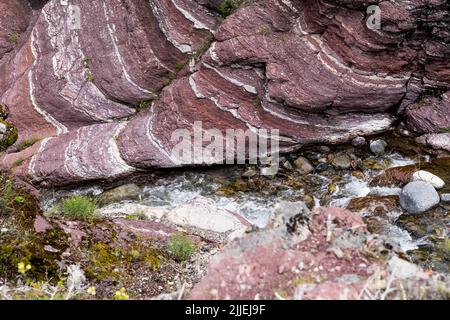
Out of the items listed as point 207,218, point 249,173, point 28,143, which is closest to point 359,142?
point 249,173

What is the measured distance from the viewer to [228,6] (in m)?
11.0

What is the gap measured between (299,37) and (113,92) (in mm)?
4857

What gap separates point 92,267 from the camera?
20.9ft

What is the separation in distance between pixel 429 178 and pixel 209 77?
5263 mm

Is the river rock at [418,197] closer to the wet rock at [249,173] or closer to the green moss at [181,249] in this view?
the wet rock at [249,173]

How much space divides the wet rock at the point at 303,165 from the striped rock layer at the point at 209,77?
0.38m

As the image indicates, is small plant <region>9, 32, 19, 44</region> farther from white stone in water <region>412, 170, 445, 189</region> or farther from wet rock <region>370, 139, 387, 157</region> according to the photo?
white stone in water <region>412, 170, 445, 189</region>

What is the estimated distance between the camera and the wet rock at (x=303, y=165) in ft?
34.2

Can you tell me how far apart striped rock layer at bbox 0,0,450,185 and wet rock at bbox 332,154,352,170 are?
0.51 m

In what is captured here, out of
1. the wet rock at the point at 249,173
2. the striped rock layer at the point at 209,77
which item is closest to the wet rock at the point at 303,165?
the striped rock layer at the point at 209,77

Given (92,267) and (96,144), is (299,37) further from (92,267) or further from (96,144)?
(92,267)

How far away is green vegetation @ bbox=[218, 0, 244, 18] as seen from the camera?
1084 cm

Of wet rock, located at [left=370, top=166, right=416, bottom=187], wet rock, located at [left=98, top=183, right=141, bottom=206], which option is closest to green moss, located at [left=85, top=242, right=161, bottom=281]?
wet rock, located at [left=98, top=183, right=141, bottom=206]
